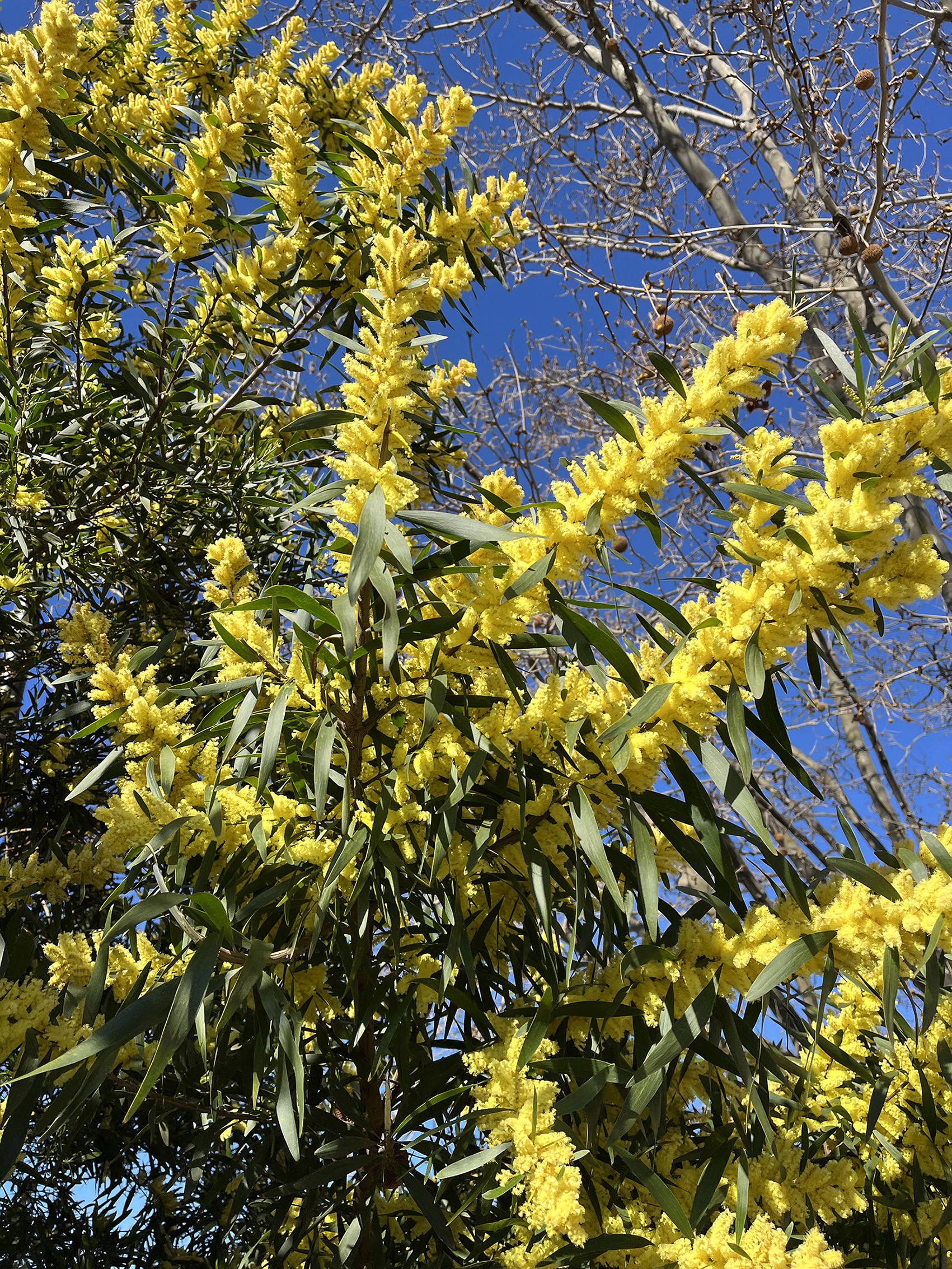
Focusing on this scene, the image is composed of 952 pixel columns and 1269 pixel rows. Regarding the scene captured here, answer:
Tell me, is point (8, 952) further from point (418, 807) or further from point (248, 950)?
point (418, 807)

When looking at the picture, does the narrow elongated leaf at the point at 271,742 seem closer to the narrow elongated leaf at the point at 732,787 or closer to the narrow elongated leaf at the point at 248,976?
the narrow elongated leaf at the point at 248,976

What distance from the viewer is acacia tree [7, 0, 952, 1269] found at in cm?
109

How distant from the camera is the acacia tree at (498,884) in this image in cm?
109

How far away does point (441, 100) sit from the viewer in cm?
188

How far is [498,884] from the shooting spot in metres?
1.40

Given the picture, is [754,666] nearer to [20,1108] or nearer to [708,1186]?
[708,1186]

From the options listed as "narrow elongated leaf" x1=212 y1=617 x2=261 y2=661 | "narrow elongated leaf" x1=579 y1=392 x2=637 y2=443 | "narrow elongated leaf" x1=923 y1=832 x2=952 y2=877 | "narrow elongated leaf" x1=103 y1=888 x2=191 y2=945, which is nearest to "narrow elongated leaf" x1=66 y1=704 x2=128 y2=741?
"narrow elongated leaf" x1=212 y1=617 x2=261 y2=661

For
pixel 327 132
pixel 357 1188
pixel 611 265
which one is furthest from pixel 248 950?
pixel 611 265

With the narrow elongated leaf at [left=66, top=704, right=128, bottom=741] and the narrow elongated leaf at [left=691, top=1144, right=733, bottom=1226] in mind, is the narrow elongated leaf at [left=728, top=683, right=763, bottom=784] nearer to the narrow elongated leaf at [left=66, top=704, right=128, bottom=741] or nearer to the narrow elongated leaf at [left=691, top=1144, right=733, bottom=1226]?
the narrow elongated leaf at [left=691, top=1144, right=733, bottom=1226]

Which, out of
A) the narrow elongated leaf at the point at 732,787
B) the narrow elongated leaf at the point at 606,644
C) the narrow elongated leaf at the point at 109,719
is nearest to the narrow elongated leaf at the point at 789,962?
the narrow elongated leaf at the point at 732,787

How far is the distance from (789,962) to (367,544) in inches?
26.8

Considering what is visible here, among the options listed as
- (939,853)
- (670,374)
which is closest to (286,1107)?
(939,853)

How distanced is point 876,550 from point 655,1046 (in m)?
0.65

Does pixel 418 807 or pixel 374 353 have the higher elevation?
pixel 374 353
